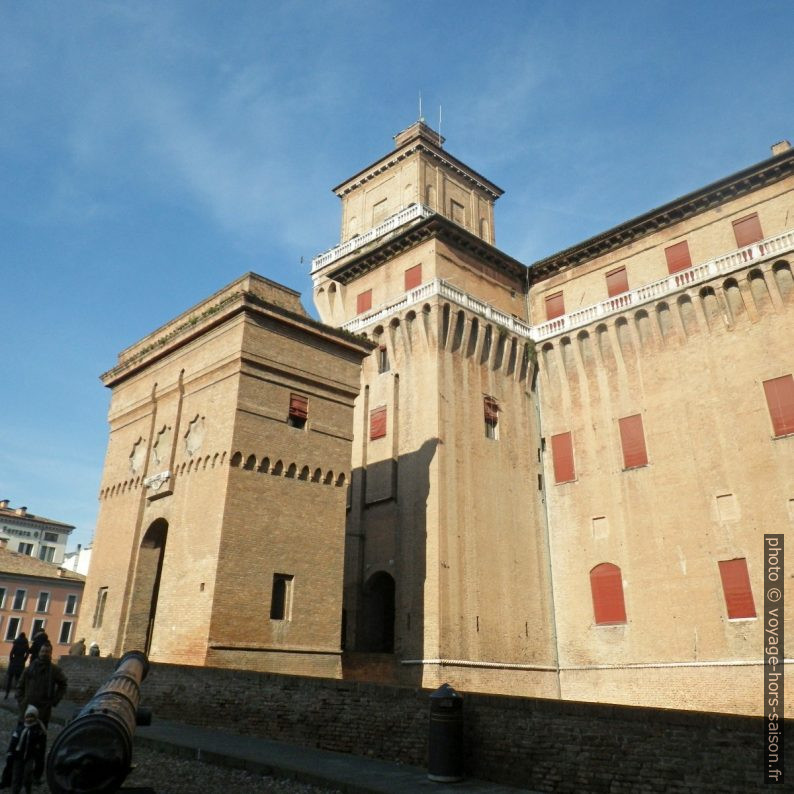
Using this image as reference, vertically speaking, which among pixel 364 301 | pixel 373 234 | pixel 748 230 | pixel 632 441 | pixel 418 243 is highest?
pixel 373 234

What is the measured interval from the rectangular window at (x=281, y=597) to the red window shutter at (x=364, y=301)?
15.0m

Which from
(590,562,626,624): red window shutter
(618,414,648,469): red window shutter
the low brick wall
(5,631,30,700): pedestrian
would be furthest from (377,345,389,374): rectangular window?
the low brick wall

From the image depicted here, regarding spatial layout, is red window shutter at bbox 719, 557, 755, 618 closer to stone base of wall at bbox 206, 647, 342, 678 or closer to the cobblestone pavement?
stone base of wall at bbox 206, 647, 342, 678

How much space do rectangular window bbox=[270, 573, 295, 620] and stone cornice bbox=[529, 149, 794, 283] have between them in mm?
18799

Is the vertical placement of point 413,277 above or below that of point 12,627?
above

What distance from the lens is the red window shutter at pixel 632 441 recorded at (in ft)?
80.6

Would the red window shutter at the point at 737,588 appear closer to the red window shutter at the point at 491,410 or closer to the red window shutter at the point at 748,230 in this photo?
the red window shutter at the point at 491,410

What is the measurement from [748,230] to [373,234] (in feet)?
50.3

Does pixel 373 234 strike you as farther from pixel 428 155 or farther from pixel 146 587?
pixel 146 587

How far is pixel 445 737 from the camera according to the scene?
28.1ft

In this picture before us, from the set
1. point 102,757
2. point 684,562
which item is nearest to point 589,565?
point 684,562

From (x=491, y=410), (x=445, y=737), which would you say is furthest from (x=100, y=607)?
(x=491, y=410)

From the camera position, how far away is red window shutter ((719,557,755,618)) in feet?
68.5

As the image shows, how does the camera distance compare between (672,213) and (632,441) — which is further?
(672,213)
